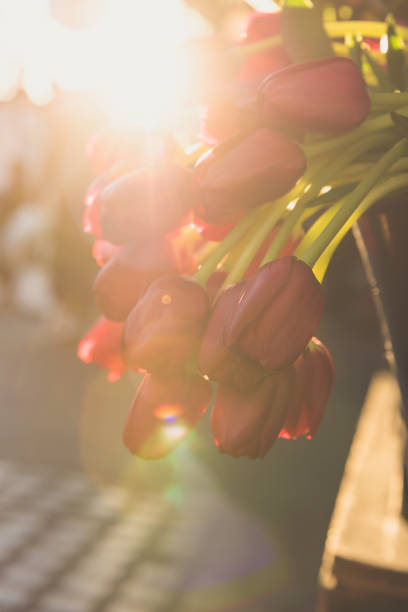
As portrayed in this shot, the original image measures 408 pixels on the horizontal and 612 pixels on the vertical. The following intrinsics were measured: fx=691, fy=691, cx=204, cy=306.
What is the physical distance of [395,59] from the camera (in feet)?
1.26

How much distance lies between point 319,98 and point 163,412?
16 cm

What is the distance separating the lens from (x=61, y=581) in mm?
1591

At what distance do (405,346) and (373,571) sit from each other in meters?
0.35

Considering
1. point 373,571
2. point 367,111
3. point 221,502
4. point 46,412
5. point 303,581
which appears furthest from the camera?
point 46,412

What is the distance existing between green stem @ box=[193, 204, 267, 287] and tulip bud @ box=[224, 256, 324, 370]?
0.04 metres

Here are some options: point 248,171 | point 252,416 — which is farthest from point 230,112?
point 252,416

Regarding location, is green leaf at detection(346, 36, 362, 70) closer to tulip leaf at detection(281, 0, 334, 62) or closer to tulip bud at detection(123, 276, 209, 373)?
tulip leaf at detection(281, 0, 334, 62)

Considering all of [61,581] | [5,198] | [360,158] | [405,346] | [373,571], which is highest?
[360,158]

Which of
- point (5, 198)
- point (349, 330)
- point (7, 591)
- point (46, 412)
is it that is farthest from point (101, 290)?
point (5, 198)

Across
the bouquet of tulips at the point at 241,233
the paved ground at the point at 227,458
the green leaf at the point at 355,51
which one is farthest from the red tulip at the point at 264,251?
the paved ground at the point at 227,458

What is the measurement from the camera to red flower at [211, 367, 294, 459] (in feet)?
0.97

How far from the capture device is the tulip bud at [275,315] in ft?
0.93

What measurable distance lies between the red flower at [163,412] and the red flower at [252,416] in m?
0.01

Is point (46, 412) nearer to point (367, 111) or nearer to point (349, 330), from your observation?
point (349, 330)
